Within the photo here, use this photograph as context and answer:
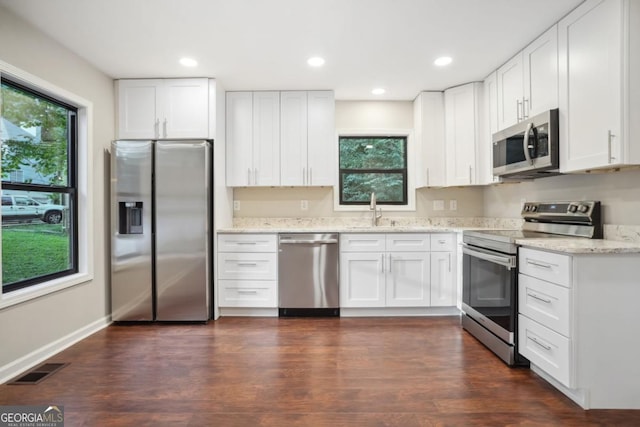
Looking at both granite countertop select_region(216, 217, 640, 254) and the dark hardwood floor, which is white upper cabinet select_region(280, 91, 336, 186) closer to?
granite countertop select_region(216, 217, 640, 254)

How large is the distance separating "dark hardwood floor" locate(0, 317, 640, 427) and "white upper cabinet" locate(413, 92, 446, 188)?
1.68 m

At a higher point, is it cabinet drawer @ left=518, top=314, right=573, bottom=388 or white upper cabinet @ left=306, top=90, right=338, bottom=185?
white upper cabinet @ left=306, top=90, right=338, bottom=185

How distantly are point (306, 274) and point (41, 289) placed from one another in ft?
7.05

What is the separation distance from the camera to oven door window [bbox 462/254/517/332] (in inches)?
92.3

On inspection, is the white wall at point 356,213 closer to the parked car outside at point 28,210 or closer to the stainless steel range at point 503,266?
the stainless steel range at point 503,266

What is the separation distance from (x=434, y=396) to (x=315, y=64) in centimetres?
277

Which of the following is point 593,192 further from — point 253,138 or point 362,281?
point 253,138

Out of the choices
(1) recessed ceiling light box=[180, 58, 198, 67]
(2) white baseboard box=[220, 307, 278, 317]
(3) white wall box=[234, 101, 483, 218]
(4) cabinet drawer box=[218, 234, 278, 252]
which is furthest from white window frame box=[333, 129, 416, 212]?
(1) recessed ceiling light box=[180, 58, 198, 67]

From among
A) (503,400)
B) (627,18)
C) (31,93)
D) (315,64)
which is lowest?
(503,400)

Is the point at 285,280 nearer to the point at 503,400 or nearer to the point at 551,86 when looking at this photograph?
the point at 503,400

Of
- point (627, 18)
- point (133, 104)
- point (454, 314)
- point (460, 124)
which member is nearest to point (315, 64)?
point (460, 124)

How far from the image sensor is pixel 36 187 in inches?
102

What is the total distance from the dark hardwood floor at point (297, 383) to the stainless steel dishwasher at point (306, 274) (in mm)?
400

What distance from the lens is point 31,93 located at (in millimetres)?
2531
